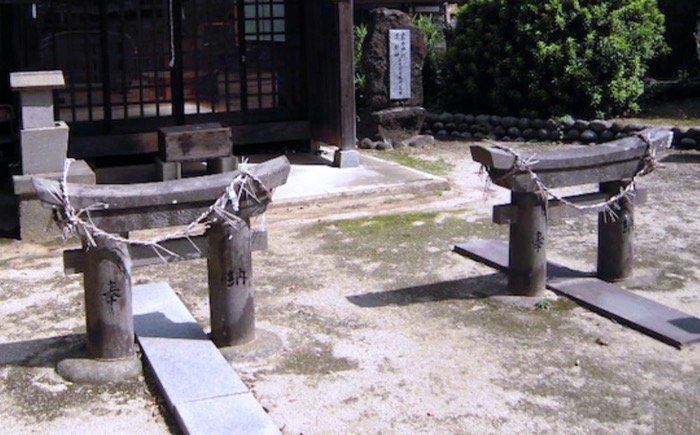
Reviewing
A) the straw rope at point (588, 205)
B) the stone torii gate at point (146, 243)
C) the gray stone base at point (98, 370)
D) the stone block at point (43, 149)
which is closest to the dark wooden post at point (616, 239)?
the straw rope at point (588, 205)

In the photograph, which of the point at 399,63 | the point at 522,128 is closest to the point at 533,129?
the point at 522,128

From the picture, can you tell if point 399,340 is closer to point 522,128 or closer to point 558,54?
point 522,128

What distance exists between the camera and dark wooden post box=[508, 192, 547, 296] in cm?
740

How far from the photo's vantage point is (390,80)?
1435 cm

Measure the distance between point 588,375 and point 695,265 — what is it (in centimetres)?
285

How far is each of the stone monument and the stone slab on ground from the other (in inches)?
293

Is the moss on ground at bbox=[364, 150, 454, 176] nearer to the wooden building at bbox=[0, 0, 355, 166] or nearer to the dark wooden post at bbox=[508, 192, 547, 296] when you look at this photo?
the wooden building at bbox=[0, 0, 355, 166]

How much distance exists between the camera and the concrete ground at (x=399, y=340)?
5547mm

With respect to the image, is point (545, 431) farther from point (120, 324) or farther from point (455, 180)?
point (455, 180)

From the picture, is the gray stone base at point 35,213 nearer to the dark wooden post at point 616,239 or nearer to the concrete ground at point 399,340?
the concrete ground at point 399,340

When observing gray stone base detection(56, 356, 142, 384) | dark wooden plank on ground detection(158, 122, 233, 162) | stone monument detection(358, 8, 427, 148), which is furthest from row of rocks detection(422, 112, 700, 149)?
gray stone base detection(56, 356, 142, 384)

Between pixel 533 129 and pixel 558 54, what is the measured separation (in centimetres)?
120

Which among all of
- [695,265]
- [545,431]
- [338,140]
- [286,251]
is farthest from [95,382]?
[338,140]

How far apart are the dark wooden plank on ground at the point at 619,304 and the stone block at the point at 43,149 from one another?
4.05 meters
